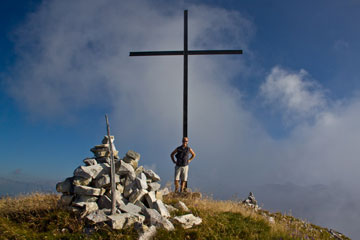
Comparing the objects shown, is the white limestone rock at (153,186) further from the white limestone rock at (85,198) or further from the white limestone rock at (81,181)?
the white limestone rock at (81,181)

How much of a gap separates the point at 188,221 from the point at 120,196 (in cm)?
263

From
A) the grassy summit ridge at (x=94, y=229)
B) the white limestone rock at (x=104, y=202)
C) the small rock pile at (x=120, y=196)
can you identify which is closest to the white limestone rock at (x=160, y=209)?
the small rock pile at (x=120, y=196)

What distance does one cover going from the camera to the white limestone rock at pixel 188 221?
8.37 m

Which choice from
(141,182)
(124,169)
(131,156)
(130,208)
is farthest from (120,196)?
(131,156)

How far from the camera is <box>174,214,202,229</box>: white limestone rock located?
27.5 ft

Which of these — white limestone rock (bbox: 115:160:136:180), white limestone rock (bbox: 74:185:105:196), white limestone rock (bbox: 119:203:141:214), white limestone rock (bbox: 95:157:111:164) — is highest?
white limestone rock (bbox: 95:157:111:164)

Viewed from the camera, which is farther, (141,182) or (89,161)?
(89,161)

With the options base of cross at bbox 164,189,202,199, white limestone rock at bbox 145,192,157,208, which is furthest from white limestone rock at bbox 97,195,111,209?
base of cross at bbox 164,189,202,199

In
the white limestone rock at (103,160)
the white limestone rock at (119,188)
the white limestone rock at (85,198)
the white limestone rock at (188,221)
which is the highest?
the white limestone rock at (103,160)

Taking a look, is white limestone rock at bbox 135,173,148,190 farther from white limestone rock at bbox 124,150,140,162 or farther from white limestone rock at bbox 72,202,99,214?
white limestone rock at bbox 72,202,99,214

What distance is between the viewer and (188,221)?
28.2 feet

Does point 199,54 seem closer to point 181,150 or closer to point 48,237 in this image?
point 181,150

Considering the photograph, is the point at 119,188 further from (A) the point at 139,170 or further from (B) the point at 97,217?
(B) the point at 97,217

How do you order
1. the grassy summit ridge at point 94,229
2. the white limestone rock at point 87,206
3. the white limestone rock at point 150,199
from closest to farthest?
the grassy summit ridge at point 94,229, the white limestone rock at point 87,206, the white limestone rock at point 150,199
